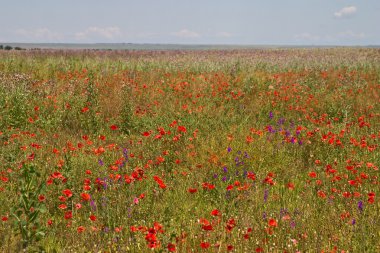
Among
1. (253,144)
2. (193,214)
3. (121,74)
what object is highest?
(121,74)

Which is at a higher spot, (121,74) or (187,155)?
(121,74)

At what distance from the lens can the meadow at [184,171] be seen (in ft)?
11.4

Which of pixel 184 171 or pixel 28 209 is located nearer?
pixel 28 209

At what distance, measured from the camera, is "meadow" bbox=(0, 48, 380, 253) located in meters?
3.48

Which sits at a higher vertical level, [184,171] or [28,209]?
[28,209]

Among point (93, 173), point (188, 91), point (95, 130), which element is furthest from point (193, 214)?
point (188, 91)

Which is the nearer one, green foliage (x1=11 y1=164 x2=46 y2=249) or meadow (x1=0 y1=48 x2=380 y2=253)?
green foliage (x1=11 y1=164 x2=46 y2=249)

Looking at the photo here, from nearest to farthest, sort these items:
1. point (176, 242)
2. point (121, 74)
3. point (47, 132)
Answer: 1. point (176, 242)
2. point (47, 132)
3. point (121, 74)

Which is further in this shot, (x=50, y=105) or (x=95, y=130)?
(x=50, y=105)

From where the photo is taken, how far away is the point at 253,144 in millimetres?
6332

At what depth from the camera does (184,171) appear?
553cm

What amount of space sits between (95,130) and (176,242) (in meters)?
5.43

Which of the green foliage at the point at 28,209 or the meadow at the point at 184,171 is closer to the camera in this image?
the green foliage at the point at 28,209

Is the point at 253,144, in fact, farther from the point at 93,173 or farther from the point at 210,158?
the point at 93,173
